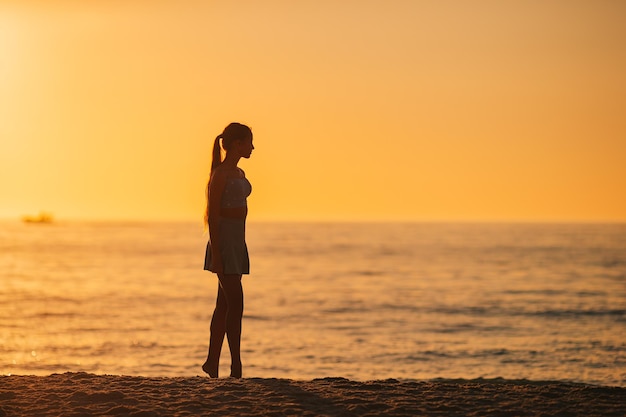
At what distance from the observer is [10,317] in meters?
31.4

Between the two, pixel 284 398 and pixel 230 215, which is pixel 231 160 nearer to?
pixel 230 215

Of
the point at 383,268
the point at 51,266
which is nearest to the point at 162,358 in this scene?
the point at 383,268

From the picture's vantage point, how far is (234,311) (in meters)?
8.65

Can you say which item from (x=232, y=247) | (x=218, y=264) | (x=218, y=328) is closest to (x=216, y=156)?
(x=232, y=247)

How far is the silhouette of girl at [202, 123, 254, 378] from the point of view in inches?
336

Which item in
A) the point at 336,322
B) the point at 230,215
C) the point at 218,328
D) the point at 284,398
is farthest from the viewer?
the point at 336,322

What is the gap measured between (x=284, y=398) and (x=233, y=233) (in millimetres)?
1753

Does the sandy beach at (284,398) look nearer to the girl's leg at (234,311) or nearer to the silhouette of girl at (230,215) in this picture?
the girl's leg at (234,311)

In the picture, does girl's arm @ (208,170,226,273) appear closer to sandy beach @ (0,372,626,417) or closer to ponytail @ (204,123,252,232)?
ponytail @ (204,123,252,232)

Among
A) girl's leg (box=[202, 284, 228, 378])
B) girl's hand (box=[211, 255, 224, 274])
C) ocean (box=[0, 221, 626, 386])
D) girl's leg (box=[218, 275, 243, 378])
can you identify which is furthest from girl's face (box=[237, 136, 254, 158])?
ocean (box=[0, 221, 626, 386])

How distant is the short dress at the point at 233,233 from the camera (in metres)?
8.55

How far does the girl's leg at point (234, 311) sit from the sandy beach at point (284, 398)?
44 centimetres

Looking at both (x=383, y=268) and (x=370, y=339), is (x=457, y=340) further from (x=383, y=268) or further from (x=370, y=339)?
(x=383, y=268)

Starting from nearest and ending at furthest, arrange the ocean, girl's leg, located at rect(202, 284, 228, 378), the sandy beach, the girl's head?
the sandy beach, the girl's head, girl's leg, located at rect(202, 284, 228, 378), the ocean
